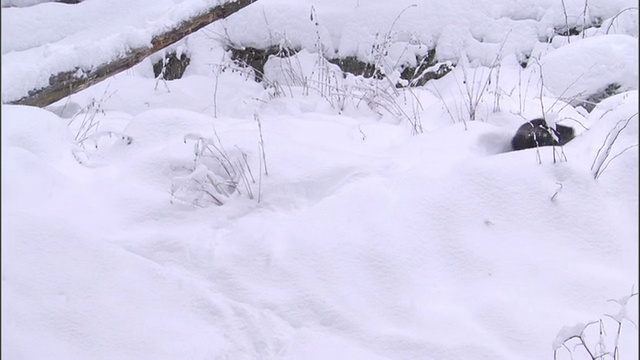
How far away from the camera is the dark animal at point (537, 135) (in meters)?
3.04

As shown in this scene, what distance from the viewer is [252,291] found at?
229cm

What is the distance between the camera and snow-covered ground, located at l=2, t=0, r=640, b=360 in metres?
2.06

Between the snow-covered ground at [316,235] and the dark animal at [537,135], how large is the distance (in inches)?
3.8

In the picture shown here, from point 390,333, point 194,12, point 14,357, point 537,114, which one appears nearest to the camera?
point 14,357

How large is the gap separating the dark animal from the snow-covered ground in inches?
3.8

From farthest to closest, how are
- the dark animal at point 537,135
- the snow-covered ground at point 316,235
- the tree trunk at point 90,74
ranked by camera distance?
the tree trunk at point 90,74 → the dark animal at point 537,135 → the snow-covered ground at point 316,235

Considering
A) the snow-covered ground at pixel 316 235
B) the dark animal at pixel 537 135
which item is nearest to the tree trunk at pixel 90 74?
the snow-covered ground at pixel 316 235

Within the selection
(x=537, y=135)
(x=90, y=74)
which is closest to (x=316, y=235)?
(x=537, y=135)

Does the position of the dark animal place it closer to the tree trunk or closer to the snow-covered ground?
the snow-covered ground

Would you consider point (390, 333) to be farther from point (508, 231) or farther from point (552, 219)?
point (552, 219)

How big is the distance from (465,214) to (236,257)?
0.86m

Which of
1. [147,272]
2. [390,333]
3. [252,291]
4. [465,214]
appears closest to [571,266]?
[465,214]

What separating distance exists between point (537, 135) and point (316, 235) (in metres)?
1.21

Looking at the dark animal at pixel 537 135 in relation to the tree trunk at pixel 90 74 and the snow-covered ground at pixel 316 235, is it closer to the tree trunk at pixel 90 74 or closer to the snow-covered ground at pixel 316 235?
the snow-covered ground at pixel 316 235
